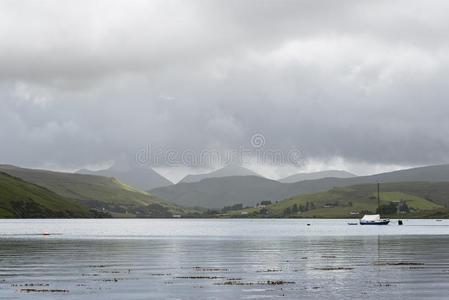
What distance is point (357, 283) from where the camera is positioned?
66.9 m

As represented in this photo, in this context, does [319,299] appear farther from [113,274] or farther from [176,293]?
[113,274]

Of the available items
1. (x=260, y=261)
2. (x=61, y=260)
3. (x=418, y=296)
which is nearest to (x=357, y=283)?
(x=418, y=296)

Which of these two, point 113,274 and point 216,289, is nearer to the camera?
point 216,289

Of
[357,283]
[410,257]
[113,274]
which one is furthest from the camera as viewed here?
[410,257]

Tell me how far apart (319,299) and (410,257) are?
2045 inches

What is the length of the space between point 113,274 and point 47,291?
16.3 meters

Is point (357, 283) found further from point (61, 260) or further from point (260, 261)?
point (61, 260)

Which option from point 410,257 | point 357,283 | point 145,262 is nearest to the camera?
point 357,283

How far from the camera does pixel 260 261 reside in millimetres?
99375

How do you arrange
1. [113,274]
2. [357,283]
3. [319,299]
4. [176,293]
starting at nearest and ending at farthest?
[319,299] < [176,293] < [357,283] < [113,274]

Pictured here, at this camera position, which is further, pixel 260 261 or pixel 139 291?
pixel 260 261

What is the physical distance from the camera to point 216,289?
63312 mm

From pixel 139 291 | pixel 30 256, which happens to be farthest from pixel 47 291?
pixel 30 256

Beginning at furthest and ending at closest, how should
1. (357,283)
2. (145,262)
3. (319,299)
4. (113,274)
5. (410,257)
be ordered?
(410,257) → (145,262) → (113,274) → (357,283) → (319,299)
